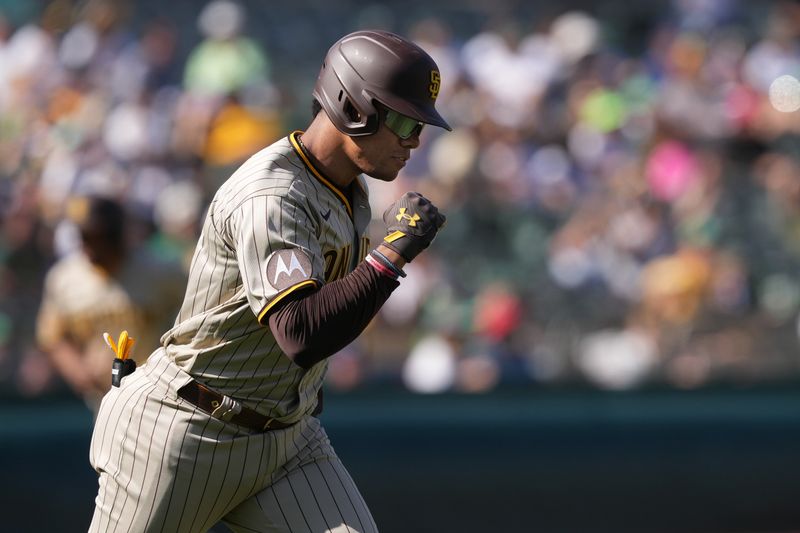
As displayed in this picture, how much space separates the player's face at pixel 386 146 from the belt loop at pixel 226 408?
72 cm

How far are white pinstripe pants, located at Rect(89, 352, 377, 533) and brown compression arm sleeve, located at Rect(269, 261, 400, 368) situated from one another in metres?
0.50

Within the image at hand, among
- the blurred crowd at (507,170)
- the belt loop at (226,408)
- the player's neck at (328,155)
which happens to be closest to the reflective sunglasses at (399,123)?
the player's neck at (328,155)

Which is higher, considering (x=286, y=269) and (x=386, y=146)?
(x=386, y=146)

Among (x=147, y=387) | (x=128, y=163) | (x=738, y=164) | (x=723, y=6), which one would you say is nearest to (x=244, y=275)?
(x=147, y=387)

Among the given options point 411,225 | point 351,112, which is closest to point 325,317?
point 411,225

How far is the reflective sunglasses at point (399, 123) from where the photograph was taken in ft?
10.5

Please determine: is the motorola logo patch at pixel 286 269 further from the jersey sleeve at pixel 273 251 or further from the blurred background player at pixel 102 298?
the blurred background player at pixel 102 298

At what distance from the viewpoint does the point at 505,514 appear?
6652 millimetres

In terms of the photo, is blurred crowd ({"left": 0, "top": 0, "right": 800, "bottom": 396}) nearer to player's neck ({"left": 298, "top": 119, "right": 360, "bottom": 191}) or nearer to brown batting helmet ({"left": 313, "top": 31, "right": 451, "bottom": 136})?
player's neck ({"left": 298, "top": 119, "right": 360, "bottom": 191})

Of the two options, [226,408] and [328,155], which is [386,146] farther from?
[226,408]

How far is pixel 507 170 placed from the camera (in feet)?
29.5

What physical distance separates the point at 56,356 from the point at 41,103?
4.01m

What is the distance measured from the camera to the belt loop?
3271 millimetres

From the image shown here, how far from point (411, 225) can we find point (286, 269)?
349 millimetres
